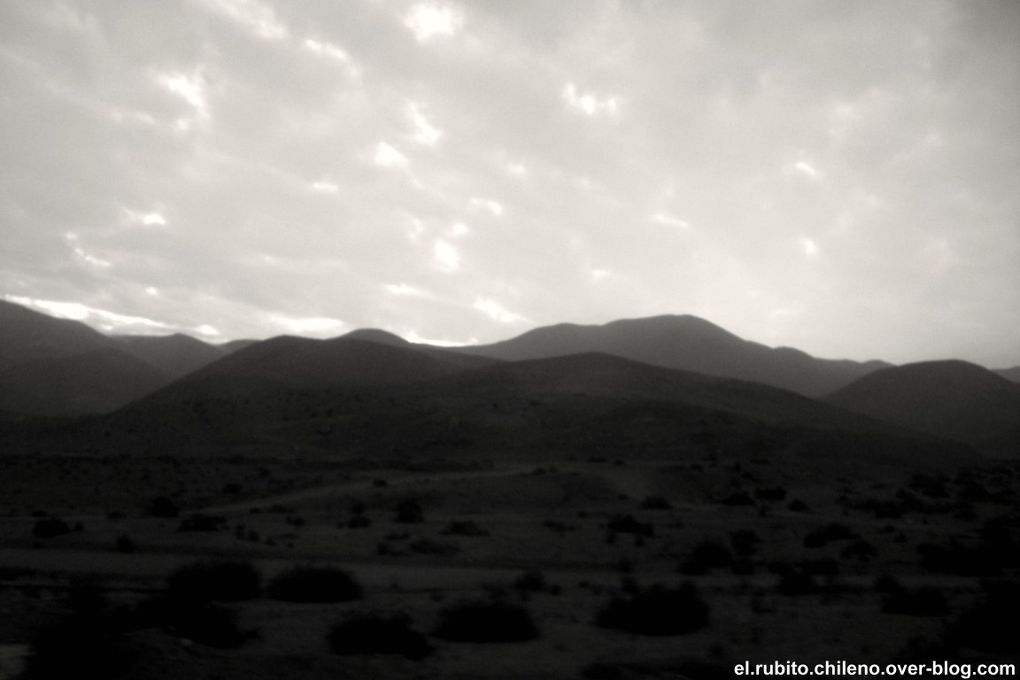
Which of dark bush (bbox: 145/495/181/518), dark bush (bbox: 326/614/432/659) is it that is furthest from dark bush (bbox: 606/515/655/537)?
dark bush (bbox: 326/614/432/659)

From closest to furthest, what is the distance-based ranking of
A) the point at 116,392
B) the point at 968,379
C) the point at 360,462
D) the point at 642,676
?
the point at 642,676 < the point at 360,462 < the point at 968,379 < the point at 116,392

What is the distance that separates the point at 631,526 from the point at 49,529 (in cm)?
1932

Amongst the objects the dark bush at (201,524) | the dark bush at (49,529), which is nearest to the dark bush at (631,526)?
the dark bush at (201,524)

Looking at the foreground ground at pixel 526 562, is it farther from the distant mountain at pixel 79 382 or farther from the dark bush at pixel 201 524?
the distant mountain at pixel 79 382

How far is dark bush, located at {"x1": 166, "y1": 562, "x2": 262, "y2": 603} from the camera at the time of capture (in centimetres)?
1750

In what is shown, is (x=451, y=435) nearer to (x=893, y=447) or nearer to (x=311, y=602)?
(x=893, y=447)

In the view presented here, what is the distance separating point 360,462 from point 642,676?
51.2 metres

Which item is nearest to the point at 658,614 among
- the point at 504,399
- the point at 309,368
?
the point at 504,399

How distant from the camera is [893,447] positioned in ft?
255

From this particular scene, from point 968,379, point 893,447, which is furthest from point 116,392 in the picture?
point 968,379

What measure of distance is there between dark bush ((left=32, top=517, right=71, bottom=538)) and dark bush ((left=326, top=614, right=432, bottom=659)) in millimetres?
19311

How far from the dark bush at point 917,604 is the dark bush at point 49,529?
24.5m

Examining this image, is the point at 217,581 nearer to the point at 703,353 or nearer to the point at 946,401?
the point at 946,401

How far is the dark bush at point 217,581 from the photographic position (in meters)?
17.5
